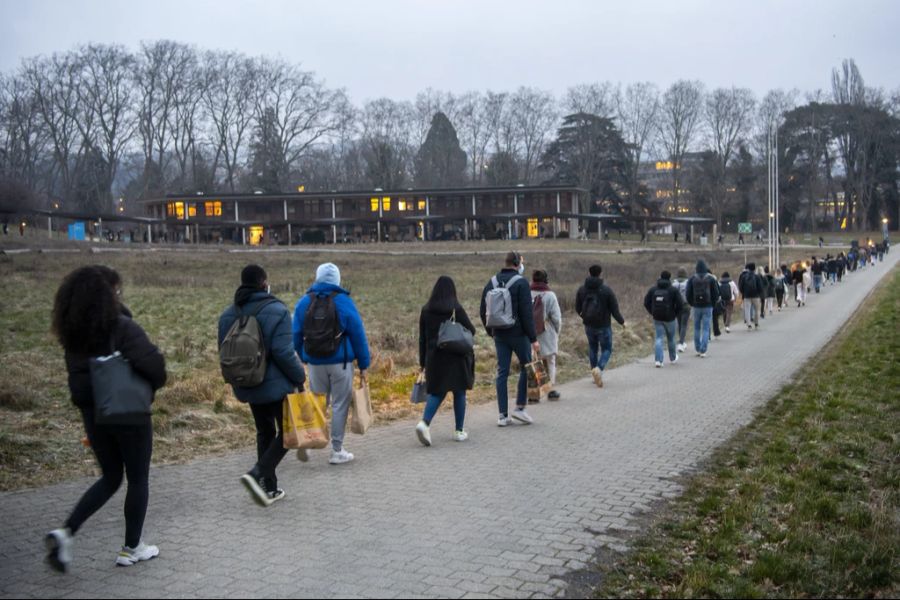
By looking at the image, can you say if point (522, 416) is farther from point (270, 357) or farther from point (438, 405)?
point (270, 357)

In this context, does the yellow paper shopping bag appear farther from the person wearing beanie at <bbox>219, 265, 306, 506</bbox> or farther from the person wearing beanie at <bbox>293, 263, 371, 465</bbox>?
the person wearing beanie at <bbox>293, 263, 371, 465</bbox>

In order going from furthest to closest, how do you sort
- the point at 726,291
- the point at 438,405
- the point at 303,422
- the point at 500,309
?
the point at 726,291 → the point at 500,309 → the point at 438,405 → the point at 303,422

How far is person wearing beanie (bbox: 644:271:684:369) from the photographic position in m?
14.3

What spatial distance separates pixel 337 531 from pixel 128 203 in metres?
113

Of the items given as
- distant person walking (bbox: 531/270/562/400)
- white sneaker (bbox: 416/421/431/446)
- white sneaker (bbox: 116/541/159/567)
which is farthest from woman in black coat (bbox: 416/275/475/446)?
white sneaker (bbox: 116/541/159/567)

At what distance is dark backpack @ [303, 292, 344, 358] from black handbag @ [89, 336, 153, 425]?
96.5 inches

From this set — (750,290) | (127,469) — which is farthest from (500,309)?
(750,290)

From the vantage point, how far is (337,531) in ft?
19.1

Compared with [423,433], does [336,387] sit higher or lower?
higher

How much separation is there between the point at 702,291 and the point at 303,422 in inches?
456

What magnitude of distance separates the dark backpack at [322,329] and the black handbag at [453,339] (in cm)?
120

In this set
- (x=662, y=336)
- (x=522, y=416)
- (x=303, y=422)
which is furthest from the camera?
(x=662, y=336)

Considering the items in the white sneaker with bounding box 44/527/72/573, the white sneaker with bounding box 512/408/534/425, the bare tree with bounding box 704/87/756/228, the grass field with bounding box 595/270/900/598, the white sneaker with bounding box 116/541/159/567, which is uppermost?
the bare tree with bounding box 704/87/756/228

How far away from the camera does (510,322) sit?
9.16m
